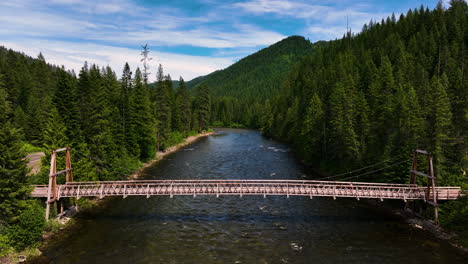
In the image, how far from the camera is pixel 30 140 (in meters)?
69.8

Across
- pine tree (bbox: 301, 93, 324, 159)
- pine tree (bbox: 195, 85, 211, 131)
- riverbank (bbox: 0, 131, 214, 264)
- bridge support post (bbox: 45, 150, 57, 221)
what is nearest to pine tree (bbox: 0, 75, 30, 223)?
bridge support post (bbox: 45, 150, 57, 221)

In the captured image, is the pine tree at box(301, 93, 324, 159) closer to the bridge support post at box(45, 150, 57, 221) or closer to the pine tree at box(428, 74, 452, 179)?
the pine tree at box(428, 74, 452, 179)

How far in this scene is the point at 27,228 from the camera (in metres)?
26.3

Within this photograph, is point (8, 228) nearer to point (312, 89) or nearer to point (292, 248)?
point (292, 248)

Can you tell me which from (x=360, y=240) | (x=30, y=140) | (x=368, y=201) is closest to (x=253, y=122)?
(x=30, y=140)

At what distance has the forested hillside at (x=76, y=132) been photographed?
27.0 m

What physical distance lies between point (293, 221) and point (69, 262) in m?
22.8

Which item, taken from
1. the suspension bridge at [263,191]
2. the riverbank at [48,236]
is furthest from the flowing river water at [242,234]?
the suspension bridge at [263,191]

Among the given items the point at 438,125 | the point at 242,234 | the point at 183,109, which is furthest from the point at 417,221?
the point at 183,109

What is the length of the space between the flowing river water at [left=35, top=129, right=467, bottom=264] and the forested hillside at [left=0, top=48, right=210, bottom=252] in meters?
4.66

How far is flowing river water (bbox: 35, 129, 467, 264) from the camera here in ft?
87.4

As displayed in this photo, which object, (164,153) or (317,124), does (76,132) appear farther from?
(317,124)

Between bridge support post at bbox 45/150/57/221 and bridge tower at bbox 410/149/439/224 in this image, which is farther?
bridge tower at bbox 410/149/439/224

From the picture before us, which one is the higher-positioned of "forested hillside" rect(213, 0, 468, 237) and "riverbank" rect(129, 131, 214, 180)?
"forested hillside" rect(213, 0, 468, 237)
